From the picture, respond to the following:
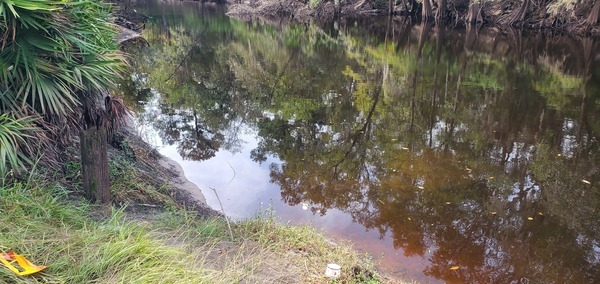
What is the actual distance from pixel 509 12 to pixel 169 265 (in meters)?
39.3

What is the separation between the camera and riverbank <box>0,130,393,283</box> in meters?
3.25

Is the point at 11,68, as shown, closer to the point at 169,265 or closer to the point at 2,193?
the point at 2,193

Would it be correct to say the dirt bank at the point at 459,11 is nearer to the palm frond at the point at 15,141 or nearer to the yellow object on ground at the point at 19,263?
the palm frond at the point at 15,141

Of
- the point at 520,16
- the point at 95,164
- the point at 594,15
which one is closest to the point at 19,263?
the point at 95,164

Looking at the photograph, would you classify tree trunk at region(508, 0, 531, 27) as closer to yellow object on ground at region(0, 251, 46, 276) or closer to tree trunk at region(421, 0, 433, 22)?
tree trunk at region(421, 0, 433, 22)

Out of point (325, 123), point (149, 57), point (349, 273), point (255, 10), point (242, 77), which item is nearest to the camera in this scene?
point (349, 273)

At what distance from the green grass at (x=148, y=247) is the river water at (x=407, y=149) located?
142 centimetres

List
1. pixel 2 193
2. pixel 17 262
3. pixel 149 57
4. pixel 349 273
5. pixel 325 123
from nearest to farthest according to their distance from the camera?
pixel 17 262, pixel 2 193, pixel 349 273, pixel 325 123, pixel 149 57

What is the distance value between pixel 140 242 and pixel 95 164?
1.67 metres

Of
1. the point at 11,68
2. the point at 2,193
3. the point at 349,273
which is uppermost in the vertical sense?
the point at 11,68

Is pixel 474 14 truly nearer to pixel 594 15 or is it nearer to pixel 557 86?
pixel 594 15

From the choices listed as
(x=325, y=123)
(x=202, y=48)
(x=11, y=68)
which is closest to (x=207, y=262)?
(x=11, y=68)

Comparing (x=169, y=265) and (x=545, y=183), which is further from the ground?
(x=169, y=265)

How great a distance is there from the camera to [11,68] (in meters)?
4.19
